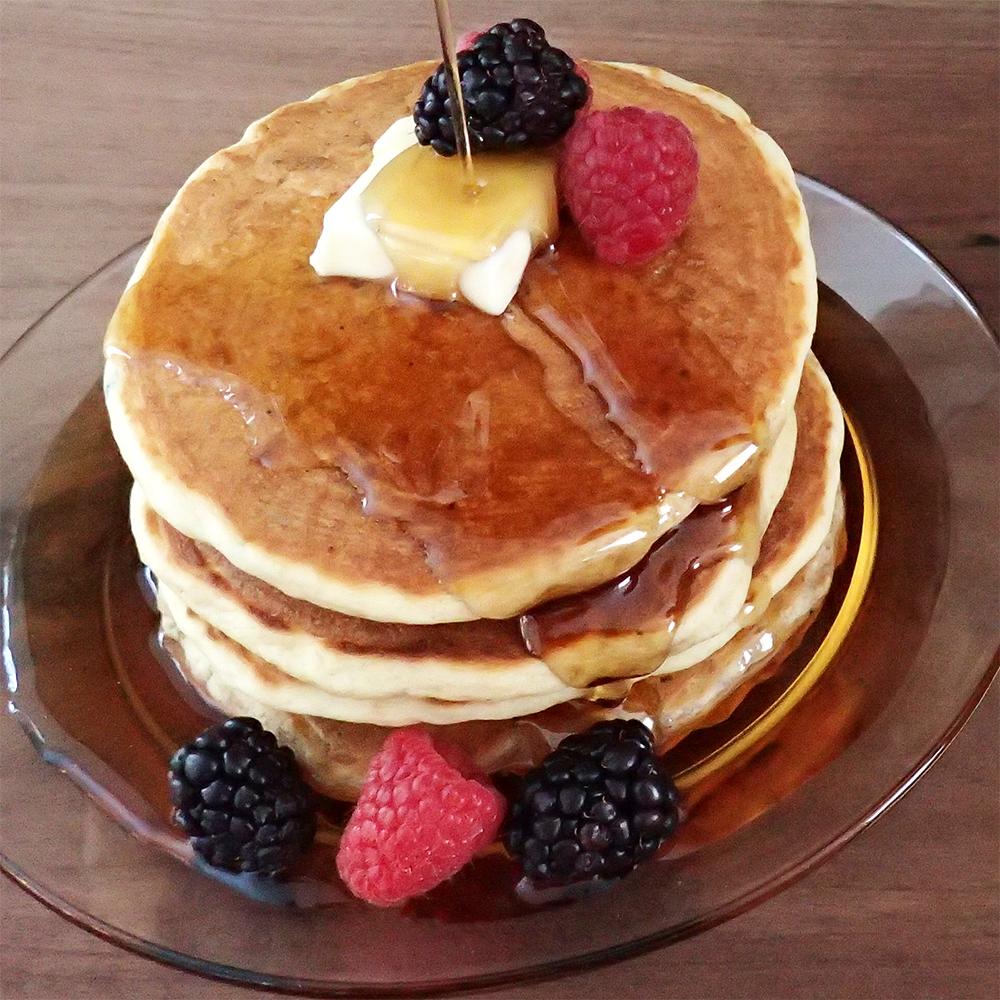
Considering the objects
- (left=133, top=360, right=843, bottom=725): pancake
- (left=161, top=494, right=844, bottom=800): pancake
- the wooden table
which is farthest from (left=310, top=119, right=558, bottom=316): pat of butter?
the wooden table

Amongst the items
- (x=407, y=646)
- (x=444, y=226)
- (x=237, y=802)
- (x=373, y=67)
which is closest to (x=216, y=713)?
→ (x=237, y=802)

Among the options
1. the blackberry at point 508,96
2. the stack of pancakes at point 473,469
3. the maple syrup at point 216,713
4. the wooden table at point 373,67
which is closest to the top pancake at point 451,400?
the stack of pancakes at point 473,469

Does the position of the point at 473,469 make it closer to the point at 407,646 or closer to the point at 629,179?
the point at 407,646

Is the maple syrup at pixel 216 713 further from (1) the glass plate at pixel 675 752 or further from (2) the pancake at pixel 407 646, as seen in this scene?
(2) the pancake at pixel 407 646

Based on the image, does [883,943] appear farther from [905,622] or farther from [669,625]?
[669,625]

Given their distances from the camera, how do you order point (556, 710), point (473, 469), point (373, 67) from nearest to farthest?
1. point (473, 469)
2. point (556, 710)
3. point (373, 67)

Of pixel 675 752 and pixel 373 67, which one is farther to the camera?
pixel 373 67

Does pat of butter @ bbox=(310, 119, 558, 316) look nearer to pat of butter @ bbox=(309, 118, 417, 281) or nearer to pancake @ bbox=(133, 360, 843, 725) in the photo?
pat of butter @ bbox=(309, 118, 417, 281)
